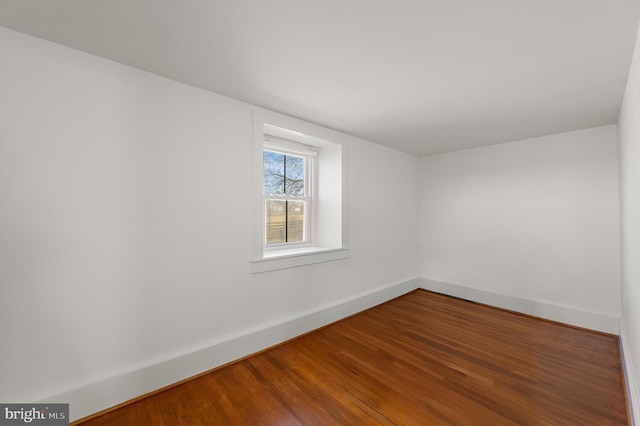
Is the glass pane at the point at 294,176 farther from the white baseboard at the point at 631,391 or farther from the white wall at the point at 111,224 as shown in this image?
the white baseboard at the point at 631,391

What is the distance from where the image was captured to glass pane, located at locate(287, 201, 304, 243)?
3285 millimetres

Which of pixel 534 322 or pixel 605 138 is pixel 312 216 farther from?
pixel 605 138

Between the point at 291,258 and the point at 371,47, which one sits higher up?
the point at 371,47

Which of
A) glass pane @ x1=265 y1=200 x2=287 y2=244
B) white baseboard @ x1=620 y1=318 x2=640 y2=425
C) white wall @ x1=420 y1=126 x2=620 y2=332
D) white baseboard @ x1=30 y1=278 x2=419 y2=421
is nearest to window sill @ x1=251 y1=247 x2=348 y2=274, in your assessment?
glass pane @ x1=265 y1=200 x2=287 y2=244

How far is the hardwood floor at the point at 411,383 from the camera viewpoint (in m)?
1.71

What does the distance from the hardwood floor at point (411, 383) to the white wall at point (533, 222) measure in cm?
56

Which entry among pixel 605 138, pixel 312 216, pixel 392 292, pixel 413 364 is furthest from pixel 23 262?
pixel 605 138

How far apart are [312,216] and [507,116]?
2.40 meters

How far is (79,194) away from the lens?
167 cm

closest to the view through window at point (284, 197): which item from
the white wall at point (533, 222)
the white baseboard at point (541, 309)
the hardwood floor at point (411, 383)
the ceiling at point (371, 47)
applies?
the ceiling at point (371, 47)

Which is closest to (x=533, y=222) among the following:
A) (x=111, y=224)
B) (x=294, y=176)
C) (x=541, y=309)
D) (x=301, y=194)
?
(x=541, y=309)

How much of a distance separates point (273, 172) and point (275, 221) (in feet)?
1.90

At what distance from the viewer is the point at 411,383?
204 centimetres

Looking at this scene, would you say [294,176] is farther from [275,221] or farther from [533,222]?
[533,222]
